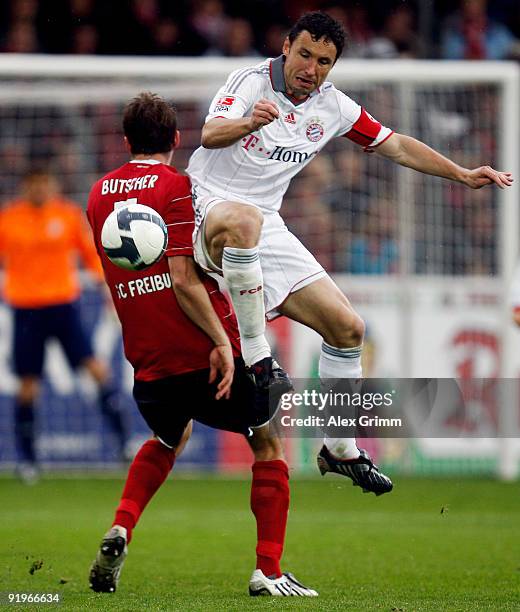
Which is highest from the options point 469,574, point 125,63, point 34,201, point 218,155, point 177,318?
point 125,63

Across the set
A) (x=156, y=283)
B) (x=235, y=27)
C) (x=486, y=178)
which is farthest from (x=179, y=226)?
(x=235, y=27)

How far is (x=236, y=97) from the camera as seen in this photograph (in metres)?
5.95

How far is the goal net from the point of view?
39.5 feet

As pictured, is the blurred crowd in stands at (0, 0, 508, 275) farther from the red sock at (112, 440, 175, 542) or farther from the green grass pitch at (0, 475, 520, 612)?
the red sock at (112, 440, 175, 542)

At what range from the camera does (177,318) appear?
6117 millimetres

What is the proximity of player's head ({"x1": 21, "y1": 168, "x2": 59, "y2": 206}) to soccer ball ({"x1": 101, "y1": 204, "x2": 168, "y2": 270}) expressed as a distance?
6175mm

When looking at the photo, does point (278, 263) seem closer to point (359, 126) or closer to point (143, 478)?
point (359, 126)

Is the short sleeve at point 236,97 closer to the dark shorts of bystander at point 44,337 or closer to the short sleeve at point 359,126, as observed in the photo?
the short sleeve at point 359,126

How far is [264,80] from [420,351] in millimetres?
6543

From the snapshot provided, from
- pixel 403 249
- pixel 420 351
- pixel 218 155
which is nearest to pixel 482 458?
pixel 420 351

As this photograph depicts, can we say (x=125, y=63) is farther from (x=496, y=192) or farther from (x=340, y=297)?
(x=340, y=297)

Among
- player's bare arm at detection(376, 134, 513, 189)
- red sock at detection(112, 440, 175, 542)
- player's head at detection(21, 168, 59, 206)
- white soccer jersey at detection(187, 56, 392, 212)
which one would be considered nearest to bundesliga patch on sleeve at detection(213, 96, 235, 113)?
white soccer jersey at detection(187, 56, 392, 212)

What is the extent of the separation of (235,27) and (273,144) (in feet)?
27.6

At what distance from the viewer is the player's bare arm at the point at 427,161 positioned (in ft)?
20.7
